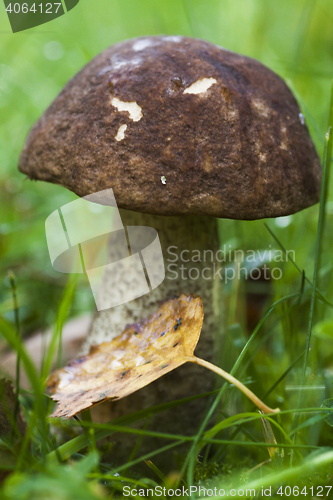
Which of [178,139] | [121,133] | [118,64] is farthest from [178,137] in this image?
[118,64]

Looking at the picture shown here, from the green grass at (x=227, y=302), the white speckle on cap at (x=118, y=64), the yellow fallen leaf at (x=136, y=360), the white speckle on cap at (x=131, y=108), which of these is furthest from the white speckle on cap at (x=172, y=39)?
the yellow fallen leaf at (x=136, y=360)

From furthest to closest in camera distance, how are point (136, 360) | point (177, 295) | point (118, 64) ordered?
point (177, 295)
point (118, 64)
point (136, 360)

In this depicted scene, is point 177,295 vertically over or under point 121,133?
under

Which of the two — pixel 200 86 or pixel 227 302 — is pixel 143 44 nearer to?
pixel 200 86

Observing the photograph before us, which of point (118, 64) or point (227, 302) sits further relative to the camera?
point (227, 302)

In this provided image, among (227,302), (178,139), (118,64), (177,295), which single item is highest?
(118,64)

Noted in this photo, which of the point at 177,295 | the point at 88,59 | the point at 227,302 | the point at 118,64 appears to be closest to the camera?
the point at 118,64

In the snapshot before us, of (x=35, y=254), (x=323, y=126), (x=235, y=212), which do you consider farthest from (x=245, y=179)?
(x=35, y=254)
